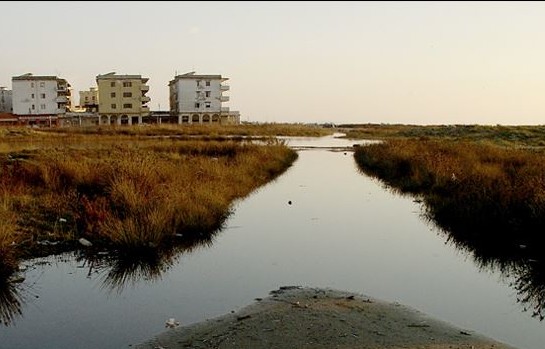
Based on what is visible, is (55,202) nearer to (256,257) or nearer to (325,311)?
(256,257)

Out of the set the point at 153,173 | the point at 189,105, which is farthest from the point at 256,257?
the point at 189,105

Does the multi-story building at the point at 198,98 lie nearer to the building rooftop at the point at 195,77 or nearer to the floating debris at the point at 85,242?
the building rooftop at the point at 195,77

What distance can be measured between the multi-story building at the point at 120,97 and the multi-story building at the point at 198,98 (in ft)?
25.0

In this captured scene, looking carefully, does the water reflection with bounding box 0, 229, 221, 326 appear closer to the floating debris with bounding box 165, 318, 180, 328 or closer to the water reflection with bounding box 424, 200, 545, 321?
the floating debris with bounding box 165, 318, 180, 328

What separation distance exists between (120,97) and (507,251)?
93.8m

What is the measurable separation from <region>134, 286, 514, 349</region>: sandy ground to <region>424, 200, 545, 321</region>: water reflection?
2.50m

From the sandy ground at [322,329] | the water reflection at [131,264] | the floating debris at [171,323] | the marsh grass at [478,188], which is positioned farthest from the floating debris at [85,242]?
the marsh grass at [478,188]

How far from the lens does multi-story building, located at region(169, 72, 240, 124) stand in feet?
343

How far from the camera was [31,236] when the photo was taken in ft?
42.3

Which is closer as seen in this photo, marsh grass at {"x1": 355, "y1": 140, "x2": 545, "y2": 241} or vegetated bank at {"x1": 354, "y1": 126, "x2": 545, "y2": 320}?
vegetated bank at {"x1": 354, "y1": 126, "x2": 545, "y2": 320}

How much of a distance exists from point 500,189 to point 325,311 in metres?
9.77

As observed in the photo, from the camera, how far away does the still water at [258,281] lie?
842cm

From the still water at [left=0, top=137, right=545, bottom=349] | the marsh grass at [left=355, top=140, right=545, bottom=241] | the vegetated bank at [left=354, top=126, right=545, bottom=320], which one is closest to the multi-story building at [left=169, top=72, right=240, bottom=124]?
the marsh grass at [left=355, top=140, right=545, bottom=241]

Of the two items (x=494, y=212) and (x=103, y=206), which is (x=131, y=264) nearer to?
(x=103, y=206)
